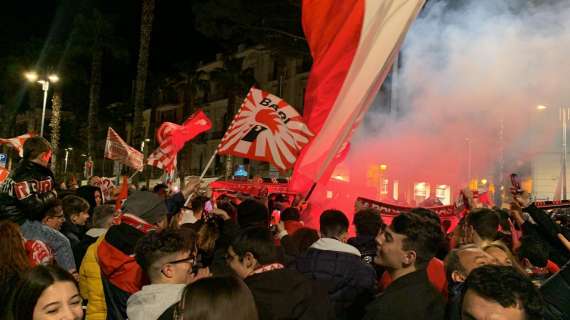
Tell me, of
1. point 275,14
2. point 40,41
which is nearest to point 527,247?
point 275,14

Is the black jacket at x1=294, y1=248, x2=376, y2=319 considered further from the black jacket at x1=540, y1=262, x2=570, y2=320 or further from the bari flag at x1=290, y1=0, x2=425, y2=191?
the black jacket at x1=540, y1=262, x2=570, y2=320

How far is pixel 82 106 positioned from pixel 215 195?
31855mm

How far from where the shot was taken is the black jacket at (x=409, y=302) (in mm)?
2994

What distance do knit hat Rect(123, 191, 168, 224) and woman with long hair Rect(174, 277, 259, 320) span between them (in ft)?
8.07

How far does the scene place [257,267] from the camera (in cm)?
344

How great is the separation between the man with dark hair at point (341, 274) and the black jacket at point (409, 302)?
94 cm

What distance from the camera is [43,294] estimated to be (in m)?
2.50

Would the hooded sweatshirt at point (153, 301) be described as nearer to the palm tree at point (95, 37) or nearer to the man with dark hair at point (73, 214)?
the man with dark hair at point (73, 214)

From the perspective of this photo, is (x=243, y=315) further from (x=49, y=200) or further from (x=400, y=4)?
(x=400, y=4)

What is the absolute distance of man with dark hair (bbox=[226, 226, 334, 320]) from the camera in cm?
319

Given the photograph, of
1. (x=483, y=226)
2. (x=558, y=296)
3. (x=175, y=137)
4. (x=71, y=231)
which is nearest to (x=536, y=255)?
(x=483, y=226)

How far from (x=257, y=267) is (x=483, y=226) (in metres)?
2.06

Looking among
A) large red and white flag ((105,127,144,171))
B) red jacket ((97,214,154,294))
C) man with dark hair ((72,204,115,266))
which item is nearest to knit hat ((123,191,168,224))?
red jacket ((97,214,154,294))

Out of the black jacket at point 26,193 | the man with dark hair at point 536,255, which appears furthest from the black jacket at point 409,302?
the black jacket at point 26,193
